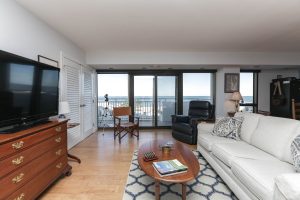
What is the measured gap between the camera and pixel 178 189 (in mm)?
2092

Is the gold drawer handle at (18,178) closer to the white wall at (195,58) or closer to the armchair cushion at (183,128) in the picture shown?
the armchair cushion at (183,128)

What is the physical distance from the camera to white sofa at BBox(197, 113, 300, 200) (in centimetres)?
145

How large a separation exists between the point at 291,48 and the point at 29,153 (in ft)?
18.9

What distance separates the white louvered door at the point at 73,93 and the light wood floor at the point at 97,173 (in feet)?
0.83

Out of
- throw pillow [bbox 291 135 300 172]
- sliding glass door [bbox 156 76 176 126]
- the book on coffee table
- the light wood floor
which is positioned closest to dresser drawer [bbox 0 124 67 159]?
the light wood floor

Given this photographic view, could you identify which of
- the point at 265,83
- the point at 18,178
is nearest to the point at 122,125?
the point at 18,178

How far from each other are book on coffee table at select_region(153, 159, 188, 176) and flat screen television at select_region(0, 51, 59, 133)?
4.95ft

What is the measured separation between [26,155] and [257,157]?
2477 millimetres

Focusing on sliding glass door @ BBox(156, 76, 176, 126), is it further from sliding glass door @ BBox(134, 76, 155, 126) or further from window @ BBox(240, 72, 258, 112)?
window @ BBox(240, 72, 258, 112)

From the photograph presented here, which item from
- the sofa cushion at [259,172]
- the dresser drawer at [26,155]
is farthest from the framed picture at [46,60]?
the sofa cushion at [259,172]

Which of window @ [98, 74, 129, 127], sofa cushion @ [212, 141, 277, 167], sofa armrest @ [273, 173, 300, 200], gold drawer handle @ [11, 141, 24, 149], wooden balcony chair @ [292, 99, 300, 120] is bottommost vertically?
sofa cushion @ [212, 141, 277, 167]

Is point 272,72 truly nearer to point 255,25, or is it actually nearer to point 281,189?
point 255,25

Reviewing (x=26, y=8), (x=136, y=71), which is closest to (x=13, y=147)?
(x=26, y=8)

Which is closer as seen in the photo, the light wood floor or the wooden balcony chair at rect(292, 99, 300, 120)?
the light wood floor
